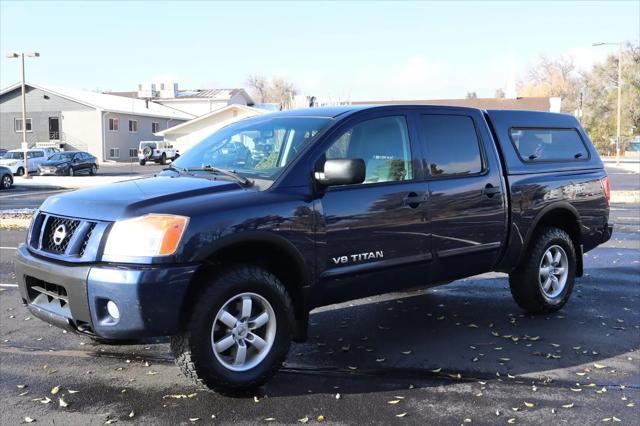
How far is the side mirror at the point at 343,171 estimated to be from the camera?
4.24m

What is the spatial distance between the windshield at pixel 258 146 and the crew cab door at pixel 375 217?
27 centimetres

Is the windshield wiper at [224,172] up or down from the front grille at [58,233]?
up

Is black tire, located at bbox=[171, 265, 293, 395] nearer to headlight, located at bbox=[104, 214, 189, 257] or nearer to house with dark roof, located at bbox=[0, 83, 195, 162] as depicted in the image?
headlight, located at bbox=[104, 214, 189, 257]

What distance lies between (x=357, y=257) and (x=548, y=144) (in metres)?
2.87

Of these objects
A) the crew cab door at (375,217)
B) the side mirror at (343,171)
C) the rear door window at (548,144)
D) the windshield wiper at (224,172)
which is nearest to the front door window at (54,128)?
the rear door window at (548,144)

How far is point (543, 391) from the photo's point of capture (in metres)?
4.30

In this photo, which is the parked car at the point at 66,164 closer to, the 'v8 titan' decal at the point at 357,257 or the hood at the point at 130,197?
the hood at the point at 130,197

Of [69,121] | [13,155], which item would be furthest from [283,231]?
[69,121]

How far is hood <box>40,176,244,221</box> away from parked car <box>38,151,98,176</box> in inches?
1327

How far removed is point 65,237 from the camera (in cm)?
403

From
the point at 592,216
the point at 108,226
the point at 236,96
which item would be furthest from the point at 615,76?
the point at 108,226

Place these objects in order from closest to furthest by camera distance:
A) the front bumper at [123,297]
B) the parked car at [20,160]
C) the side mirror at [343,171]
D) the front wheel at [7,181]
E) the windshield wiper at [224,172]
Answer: the front bumper at [123,297] < the side mirror at [343,171] < the windshield wiper at [224,172] < the front wheel at [7,181] < the parked car at [20,160]

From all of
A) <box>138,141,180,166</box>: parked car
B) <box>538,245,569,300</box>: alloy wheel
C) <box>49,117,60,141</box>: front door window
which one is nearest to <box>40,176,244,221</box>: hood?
<box>538,245,569,300</box>: alloy wheel

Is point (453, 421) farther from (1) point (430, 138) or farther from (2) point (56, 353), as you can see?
(2) point (56, 353)
